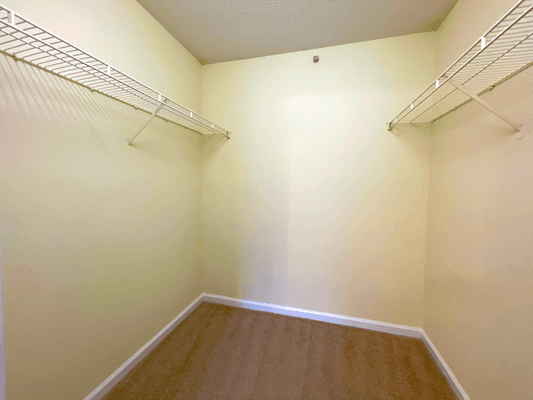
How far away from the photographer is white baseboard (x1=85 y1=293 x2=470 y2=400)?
120 cm

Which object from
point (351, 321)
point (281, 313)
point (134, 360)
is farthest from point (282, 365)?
point (134, 360)

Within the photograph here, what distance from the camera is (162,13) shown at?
54.9 inches

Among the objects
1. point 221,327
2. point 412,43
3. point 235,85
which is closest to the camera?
point 412,43

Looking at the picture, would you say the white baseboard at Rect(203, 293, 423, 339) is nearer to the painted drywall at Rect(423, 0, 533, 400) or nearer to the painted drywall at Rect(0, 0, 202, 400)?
the painted drywall at Rect(423, 0, 533, 400)

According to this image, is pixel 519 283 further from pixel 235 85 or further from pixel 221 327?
pixel 235 85

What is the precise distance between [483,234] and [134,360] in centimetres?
224

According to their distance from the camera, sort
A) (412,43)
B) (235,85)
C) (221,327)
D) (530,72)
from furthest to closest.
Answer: (235,85) → (221,327) → (412,43) → (530,72)

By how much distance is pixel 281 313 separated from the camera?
1.94 meters

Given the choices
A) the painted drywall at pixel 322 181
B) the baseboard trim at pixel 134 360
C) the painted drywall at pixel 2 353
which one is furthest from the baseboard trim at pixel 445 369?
the painted drywall at pixel 2 353

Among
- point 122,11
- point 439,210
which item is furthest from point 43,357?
point 439,210

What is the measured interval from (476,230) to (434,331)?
885 millimetres

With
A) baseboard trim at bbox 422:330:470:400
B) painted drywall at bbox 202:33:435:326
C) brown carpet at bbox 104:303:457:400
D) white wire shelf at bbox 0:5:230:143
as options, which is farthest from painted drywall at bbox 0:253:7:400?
baseboard trim at bbox 422:330:470:400

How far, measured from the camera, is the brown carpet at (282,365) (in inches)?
48.2

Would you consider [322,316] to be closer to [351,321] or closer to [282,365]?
[351,321]
